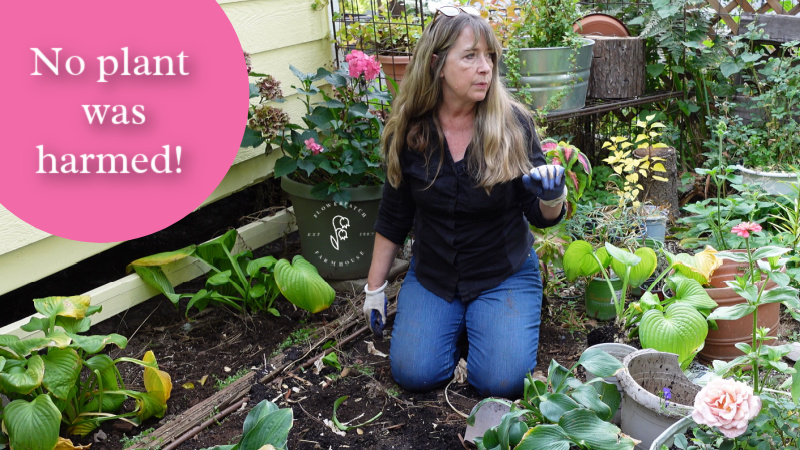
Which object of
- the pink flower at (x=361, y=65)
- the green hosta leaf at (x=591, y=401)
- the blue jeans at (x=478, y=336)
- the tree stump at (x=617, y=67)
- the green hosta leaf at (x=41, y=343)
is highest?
the pink flower at (x=361, y=65)

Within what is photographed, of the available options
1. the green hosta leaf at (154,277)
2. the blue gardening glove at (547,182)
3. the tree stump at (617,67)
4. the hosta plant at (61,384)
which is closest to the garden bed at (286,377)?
the hosta plant at (61,384)

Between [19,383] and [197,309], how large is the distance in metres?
1.28

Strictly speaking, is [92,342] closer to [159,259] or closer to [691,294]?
[159,259]

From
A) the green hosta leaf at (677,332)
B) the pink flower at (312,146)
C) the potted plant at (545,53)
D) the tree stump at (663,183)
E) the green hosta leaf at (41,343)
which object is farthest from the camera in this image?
the tree stump at (663,183)

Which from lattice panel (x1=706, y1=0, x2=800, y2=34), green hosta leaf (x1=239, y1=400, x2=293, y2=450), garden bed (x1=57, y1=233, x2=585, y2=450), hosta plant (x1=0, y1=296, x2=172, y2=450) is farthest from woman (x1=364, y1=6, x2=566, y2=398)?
lattice panel (x1=706, y1=0, x2=800, y2=34)

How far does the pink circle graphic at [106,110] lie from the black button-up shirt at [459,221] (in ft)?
2.89

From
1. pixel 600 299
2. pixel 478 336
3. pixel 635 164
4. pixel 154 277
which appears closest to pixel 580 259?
pixel 600 299

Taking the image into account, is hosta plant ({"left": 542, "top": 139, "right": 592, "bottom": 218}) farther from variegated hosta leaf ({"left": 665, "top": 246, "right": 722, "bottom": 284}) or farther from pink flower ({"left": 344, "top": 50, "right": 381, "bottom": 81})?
pink flower ({"left": 344, "top": 50, "right": 381, "bottom": 81})

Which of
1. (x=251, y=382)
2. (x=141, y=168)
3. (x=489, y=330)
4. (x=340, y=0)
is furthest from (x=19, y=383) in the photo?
(x=340, y=0)

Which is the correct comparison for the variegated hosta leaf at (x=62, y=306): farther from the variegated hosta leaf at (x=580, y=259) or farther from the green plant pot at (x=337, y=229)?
the variegated hosta leaf at (x=580, y=259)

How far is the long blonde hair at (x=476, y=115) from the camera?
2326 millimetres

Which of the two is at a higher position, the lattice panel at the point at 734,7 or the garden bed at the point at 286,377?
the lattice panel at the point at 734,7

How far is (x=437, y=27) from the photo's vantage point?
91.8 inches

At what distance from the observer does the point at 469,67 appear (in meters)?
2.30
